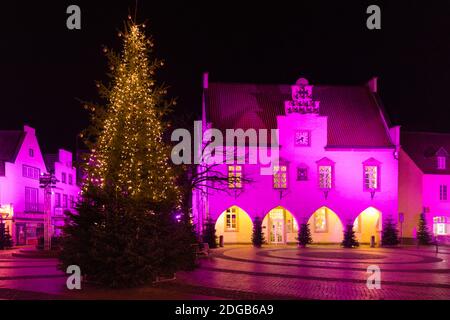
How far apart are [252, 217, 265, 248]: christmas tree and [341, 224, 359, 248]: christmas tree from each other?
6017 millimetres

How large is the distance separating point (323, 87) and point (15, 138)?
2758 centimetres

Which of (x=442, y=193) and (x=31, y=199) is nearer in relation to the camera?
(x=442, y=193)

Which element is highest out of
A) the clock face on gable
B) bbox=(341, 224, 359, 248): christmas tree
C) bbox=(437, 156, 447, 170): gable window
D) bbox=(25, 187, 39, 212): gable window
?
the clock face on gable

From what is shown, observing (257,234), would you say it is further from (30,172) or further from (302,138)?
(30,172)

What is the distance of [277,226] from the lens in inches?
1634

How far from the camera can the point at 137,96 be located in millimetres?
18406

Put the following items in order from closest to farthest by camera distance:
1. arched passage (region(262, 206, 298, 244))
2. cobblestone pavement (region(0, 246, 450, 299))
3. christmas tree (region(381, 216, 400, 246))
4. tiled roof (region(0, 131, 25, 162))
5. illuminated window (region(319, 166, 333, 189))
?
cobblestone pavement (region(0, 246, 450, 299)) < christmas tree (region(381, 216, 400, 246)) < arched passage (region(262, 206, 298, 244)) < illuminated window (region(319, 166, 333, 189)) < tiled roof (region(0, 131, 25, 162))

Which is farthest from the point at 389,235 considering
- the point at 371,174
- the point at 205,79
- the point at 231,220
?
the point at 205,79

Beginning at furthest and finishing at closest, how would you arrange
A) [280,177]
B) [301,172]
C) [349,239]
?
1. [301,172]
2. [280,177]
3. [349,239]

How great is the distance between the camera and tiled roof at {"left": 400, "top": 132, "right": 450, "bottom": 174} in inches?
1767

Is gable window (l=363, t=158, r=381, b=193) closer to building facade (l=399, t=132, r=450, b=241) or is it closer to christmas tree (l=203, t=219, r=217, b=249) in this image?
building facade (l=399, t=132, r=450, b=241)

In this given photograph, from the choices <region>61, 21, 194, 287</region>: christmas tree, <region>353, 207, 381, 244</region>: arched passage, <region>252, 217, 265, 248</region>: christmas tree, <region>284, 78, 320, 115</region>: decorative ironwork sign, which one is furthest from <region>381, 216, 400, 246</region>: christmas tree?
<region>61, 21, 194, 287</region>: christmas tree

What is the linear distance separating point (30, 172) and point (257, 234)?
22596 millimetres

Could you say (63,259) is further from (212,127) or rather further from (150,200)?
(212,127)
